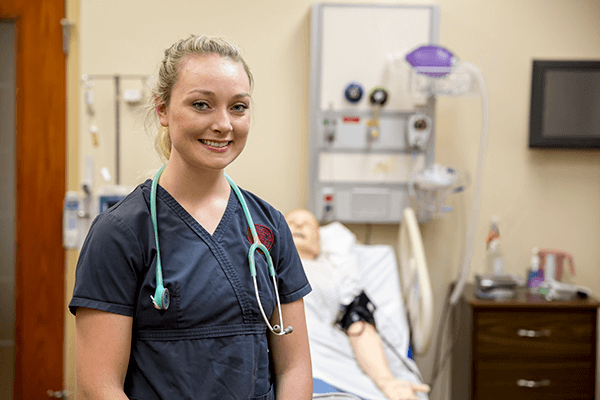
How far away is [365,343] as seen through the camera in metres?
2.09

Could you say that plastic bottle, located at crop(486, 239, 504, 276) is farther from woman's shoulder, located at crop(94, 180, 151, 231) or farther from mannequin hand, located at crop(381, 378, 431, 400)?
woman's shoulder, located at crop(94, 180, 151, 231)

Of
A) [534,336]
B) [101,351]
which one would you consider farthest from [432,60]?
[101,351]

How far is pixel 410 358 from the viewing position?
87.6 inches

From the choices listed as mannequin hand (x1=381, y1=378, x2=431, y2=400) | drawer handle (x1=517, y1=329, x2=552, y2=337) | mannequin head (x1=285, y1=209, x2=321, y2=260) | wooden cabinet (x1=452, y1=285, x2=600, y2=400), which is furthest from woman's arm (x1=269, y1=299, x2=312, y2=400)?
drawer handle (x1=517, y1=329, x2=552, y2=337)

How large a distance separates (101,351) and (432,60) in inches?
81.6

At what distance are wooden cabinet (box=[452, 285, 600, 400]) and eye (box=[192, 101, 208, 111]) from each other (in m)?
1.96

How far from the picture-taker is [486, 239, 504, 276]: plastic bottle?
279 centimetres

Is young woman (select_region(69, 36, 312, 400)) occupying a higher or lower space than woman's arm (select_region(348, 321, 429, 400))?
higher

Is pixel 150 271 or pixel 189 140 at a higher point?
pixel 189 140

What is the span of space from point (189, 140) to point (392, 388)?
1.33m

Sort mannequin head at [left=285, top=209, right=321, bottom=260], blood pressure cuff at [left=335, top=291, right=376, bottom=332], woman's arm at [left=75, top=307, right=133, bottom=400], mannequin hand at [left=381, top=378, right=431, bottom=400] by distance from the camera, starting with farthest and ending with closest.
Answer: mannequin head at [left=285, top=209, right=321, bottom=260] → blood pressure cuff at [left=335, top=291, right=376, bottom=332] → mannequin hand at [left=381, top=378, right=431, bottom=400] → woman's arm at [left=75, top=307, right=133, bottom=400]

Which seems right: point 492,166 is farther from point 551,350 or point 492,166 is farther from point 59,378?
point 59,378

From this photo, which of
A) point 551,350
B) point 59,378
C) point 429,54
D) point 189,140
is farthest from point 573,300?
point 59,378

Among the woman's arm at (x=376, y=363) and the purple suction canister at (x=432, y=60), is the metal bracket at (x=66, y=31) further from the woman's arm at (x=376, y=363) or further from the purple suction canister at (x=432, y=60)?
the woman's arm at (x=376, y=363)
